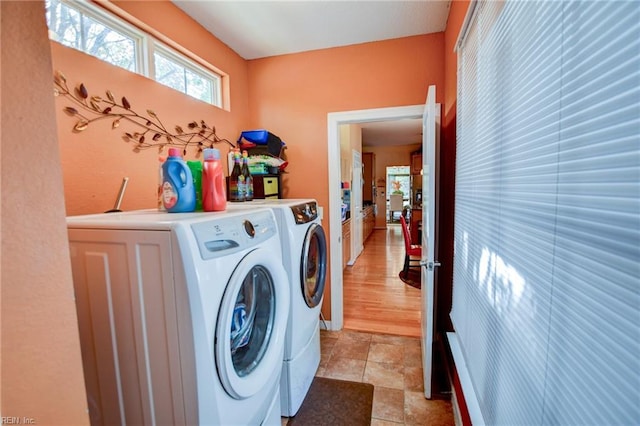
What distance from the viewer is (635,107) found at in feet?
1.22

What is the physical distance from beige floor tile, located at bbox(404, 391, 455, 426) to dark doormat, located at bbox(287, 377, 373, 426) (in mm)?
233

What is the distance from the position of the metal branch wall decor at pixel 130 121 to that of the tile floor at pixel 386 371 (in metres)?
1.98

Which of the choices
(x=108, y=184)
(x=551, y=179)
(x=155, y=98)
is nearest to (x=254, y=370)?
(x=551, y=179)

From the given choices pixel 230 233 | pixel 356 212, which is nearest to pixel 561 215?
pixel 230 233

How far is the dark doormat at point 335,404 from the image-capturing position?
1.68 meters

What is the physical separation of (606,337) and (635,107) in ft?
1.07

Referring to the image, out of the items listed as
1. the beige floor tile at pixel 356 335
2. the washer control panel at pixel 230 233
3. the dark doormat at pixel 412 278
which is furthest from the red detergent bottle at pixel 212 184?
the dark doormat at pixel 412 278

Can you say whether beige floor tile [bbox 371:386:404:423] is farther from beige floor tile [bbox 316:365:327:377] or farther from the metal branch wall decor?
the metal branch wall decor

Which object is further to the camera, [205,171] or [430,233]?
[430,233]

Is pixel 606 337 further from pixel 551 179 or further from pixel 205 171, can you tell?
pixel 205 171

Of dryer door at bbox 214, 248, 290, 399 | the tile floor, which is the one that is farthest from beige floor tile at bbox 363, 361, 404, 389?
dryer door at bbox 214, 248, 290, 399

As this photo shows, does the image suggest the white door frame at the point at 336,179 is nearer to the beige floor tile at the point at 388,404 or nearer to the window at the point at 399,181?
the beige floor tile at the point at 388,404

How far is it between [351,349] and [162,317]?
6.16ft

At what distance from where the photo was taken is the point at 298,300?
1.64 metres
